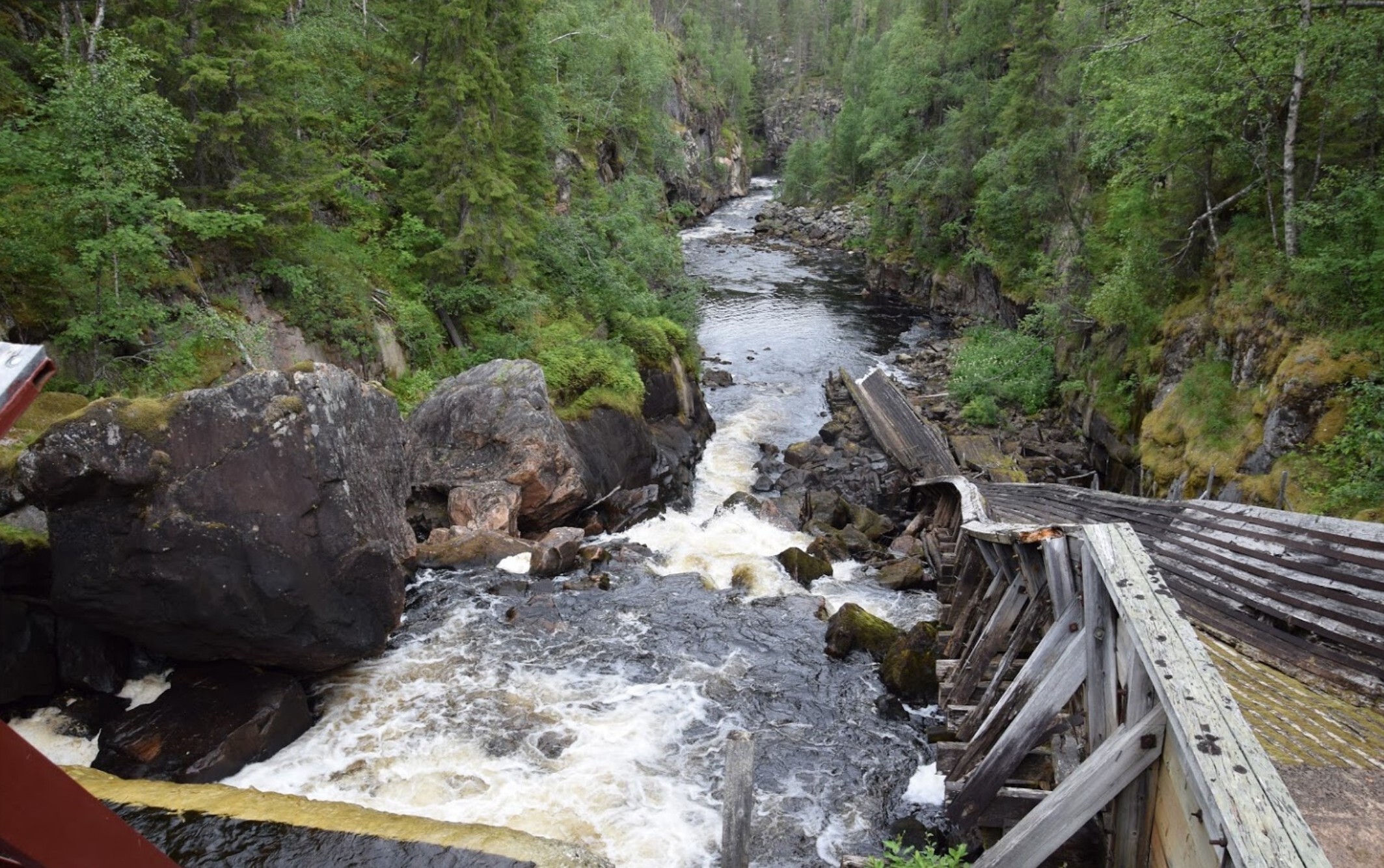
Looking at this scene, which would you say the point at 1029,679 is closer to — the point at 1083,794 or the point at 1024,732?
the point at 1024,732

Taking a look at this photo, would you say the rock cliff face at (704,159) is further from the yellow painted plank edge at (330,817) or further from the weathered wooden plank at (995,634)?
the yellow painted plank edge at (330,817)

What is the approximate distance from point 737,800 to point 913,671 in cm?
502

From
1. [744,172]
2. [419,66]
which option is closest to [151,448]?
[419,66]

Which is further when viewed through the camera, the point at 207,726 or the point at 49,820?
the point at 207,726

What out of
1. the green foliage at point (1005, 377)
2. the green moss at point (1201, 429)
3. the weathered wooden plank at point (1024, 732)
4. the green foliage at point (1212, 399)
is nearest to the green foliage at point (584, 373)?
the green foliage at point (1005, 377)

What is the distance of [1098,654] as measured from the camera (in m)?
5.00

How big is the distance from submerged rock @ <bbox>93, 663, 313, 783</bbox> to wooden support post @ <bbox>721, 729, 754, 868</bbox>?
583 centimetres

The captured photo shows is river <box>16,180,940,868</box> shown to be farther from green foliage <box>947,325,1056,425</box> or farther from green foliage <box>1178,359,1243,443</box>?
green foliage <box>947,325,1056,425</box>

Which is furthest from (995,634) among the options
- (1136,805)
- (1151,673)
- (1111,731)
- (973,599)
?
(1151,673)

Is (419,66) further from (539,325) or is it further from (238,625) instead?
(238,625)

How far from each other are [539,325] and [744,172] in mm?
77228

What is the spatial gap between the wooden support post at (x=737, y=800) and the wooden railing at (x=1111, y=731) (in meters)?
1.87

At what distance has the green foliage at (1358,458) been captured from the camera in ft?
30.2

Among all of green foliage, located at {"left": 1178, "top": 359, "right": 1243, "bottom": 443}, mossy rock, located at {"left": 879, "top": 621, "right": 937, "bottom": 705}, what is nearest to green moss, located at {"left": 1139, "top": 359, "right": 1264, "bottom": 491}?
green foliage, located at {"left": 1178, "top": 359, "right": 1243, "bottom": 443}
